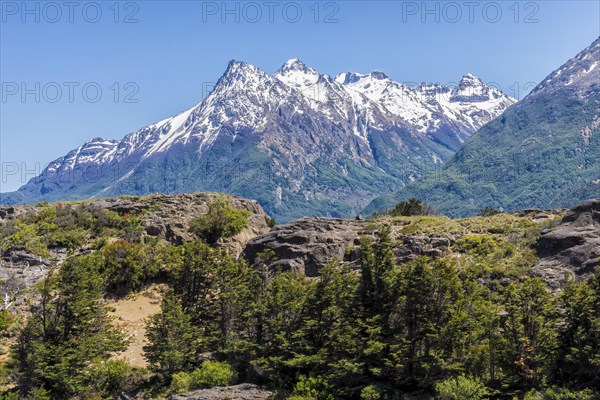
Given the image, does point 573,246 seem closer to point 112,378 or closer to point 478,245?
point 478,245

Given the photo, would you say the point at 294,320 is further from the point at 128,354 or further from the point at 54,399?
the point at 54,399

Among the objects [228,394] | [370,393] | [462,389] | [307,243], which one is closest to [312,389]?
[370,393]

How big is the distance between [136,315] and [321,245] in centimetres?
2223

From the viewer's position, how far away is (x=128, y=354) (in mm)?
Answer: 47438

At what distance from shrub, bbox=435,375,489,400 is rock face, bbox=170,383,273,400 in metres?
13.0

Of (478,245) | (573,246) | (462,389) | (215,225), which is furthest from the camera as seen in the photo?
(215,225)

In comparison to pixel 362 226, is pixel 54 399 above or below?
below

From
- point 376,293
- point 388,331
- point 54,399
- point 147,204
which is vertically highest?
point 147,204

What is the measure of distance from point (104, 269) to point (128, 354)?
15.4m

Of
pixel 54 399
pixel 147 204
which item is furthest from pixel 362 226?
pixel 54 399

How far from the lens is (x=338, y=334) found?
39344mm

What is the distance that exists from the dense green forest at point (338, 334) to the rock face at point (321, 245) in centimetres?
475

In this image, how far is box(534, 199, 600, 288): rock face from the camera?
45281 millimetres

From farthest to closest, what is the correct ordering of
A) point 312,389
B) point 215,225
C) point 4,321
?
point 215,225 → point 4,321 → point 312,389
